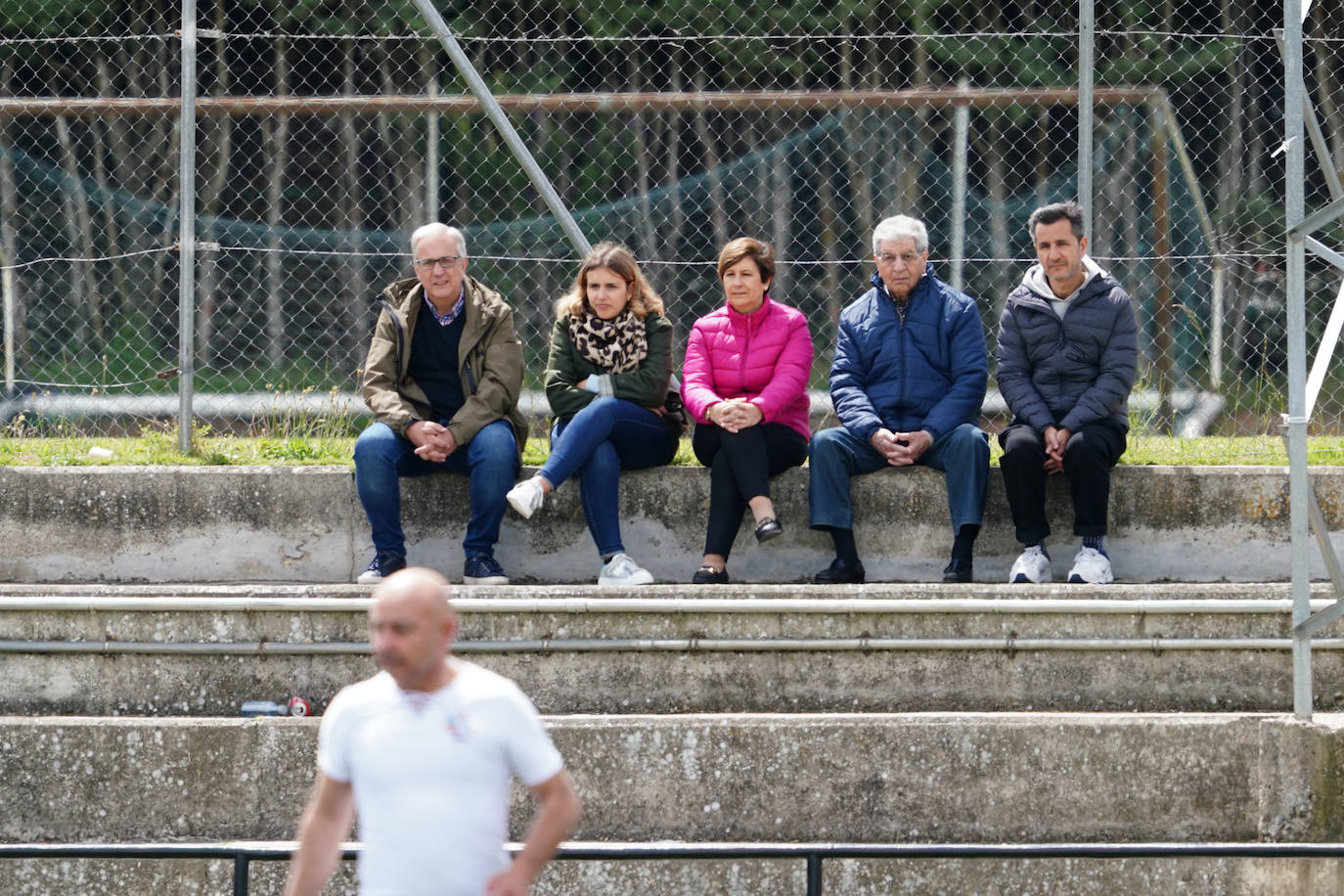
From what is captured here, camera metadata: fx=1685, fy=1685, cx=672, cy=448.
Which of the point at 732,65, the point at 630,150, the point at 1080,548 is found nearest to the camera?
the point at 1080,548

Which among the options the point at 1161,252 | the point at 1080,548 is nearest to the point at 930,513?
the point at 1080,548

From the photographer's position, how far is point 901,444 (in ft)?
21.5

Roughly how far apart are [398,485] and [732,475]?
1296 millimetres

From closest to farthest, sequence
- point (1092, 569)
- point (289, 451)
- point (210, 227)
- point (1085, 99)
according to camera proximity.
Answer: point (1092, 569), point (1085, 99), point (289, 451), point (210, 227)

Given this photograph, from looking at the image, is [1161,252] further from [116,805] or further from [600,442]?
[116,805]

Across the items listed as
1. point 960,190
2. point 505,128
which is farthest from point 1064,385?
point 505,128

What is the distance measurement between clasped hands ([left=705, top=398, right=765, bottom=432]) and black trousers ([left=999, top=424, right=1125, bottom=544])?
0.96 metres

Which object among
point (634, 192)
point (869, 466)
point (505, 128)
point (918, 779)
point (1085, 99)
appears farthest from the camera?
point (634, 192)

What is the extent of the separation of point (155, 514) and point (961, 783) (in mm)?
3534

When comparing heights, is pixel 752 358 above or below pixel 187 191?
below

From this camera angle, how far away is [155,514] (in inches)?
272

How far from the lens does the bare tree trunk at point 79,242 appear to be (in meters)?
8.23

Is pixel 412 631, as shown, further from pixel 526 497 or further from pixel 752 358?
pixel 752 358

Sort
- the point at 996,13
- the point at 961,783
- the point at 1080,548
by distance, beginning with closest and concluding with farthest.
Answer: the point at 961,783
the point at 1080,548
the point at 996,13
